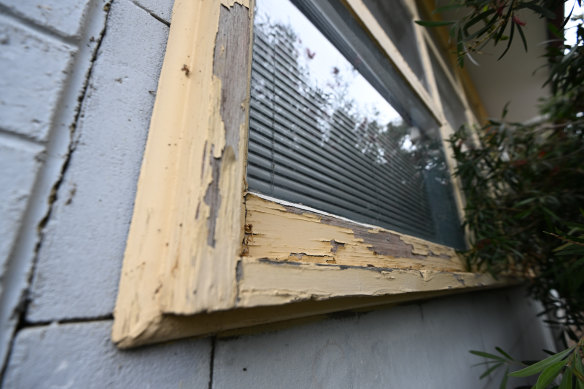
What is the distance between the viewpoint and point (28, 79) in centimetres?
36

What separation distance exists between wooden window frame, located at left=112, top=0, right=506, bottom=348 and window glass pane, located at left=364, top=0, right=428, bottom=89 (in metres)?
1.47

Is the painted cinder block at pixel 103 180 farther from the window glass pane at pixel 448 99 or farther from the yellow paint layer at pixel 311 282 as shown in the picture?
the window glass pane at pixel 448 99

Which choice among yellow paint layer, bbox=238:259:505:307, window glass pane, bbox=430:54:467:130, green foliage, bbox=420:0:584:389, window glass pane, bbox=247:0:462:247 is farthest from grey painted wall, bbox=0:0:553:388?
window glass pane, bbox=430:54:467:130

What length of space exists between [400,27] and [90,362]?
2445 mm

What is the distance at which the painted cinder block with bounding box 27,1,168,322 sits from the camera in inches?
13.2

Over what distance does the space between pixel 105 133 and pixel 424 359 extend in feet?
3.99

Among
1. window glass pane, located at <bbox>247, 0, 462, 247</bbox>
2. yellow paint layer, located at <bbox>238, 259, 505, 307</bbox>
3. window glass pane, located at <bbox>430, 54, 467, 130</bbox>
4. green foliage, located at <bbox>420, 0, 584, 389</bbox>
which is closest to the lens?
yellow paint layer, located at <bbox>238, 259, 505, 307</bbox>

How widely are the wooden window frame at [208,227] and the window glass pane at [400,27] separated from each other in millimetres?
1469

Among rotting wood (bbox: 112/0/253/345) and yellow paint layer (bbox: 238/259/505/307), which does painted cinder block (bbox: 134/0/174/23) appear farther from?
yellow paint layer (bbox: 238/259/505/307)

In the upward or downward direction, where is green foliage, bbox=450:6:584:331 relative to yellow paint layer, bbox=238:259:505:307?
upward

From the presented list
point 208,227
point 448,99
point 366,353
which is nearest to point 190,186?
point 208,227

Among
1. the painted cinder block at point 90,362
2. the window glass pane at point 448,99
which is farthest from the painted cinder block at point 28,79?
the window glass pane at point 448,99

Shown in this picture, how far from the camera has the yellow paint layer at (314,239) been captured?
0.58 meters

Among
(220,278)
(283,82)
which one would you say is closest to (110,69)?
(220,278)
